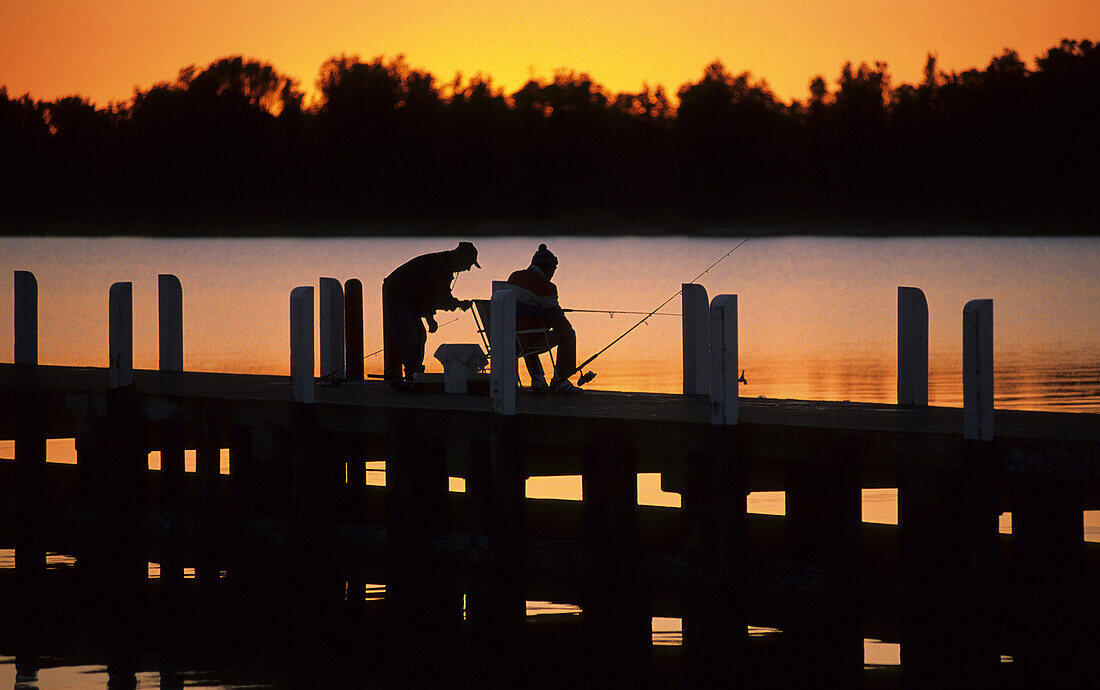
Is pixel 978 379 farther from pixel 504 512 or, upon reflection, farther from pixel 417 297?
pixel 417 297

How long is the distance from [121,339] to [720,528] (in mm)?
6527

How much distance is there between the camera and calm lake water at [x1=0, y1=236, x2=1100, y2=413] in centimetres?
3347

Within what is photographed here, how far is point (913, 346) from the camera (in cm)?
1287

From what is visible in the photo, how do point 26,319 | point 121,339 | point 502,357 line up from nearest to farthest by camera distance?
point 502,357
point 121,339
point 26,319

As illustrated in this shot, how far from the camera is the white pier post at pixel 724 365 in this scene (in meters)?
11.0

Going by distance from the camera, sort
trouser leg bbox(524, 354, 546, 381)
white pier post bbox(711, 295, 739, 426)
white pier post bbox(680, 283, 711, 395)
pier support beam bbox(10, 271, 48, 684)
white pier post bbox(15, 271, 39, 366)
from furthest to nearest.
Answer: white pier post bbox(15, 271, 39, 366)
pier support beam bbox(10, 271, 48, 684)
trouser leg bbox(524, 354, 546, 381)
white pier post bbox(680, 283, 711, 395)
white pier post bbox(711, 295, 739, 426)

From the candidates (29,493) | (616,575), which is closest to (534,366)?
(616,575)

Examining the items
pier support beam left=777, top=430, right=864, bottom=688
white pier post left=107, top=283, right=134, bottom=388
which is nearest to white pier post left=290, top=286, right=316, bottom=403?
white pier post left=107, top=283, right=134, bottom=388

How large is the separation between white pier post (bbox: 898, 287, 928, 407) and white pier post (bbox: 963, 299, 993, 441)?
246cm

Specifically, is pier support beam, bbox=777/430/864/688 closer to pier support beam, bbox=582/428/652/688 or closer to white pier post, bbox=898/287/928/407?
pier support beam, bbox=582/428/652/688

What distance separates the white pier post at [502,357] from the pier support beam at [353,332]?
148 inches

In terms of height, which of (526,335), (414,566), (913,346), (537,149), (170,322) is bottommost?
(414,566)

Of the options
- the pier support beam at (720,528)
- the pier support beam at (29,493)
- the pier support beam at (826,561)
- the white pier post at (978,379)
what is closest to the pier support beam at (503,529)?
the pier support beam at (720,528)

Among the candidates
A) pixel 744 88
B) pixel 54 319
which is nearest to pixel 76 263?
pixel 54 319
